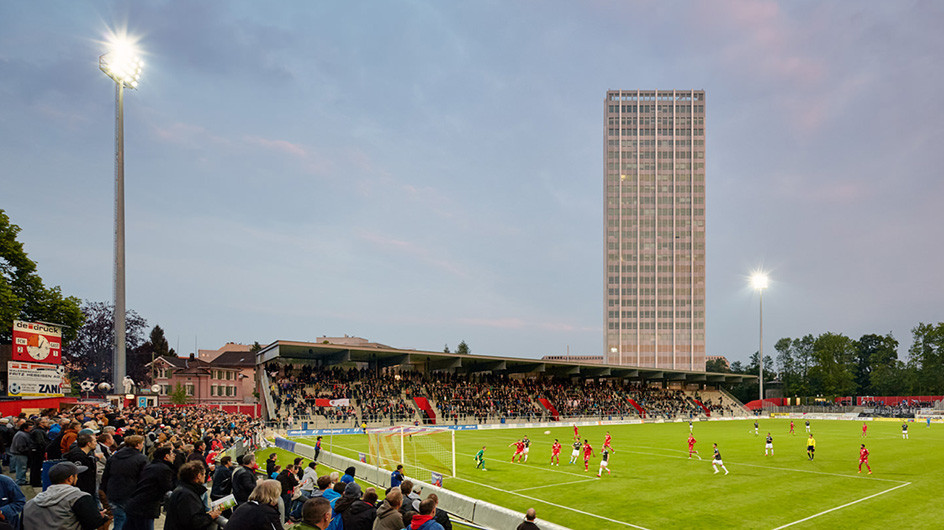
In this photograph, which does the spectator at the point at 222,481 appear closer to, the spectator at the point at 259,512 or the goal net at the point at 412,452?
the spectator at the point at 259,512

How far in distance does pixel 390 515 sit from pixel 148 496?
148 inches

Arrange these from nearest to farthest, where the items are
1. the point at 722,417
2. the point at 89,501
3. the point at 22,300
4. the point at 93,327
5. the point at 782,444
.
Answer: the point at 89,501, the point at 22,300, the point at 782,444, the point at 93,327, the point at 722,417

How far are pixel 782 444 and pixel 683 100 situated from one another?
157m

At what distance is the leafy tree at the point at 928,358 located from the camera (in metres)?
122

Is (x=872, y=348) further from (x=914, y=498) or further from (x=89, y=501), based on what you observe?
(x=89, y=501)

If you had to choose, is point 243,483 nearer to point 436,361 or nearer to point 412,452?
point 412,452

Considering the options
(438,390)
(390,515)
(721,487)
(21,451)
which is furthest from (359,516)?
(438,390)

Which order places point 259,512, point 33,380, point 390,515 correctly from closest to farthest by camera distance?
point 259,512
point 390,515
point 33,380

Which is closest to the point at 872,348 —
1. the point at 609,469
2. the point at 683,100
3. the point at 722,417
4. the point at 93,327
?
the point at 683,100

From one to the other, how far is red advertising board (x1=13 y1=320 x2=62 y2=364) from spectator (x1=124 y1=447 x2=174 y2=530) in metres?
27.0

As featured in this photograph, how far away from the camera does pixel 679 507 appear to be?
70.6 feet

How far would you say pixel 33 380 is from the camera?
30.3 meters

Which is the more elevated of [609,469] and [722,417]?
[609,469]

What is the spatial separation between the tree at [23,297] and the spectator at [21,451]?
29945 millimetres
